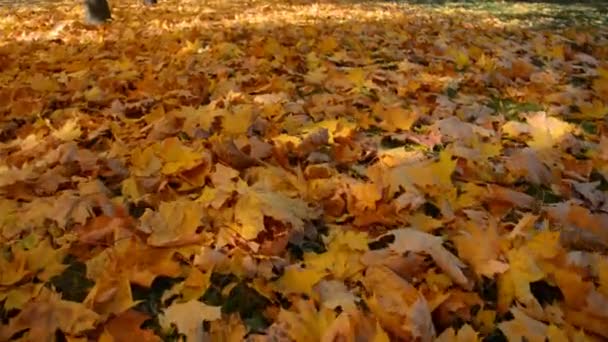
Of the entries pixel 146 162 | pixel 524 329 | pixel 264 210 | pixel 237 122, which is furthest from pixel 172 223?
pixel 524 329

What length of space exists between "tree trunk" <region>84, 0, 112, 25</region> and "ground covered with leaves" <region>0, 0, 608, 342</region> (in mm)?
2645

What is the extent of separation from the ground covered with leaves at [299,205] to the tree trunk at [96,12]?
265 cm

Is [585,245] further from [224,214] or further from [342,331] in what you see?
[224,214]

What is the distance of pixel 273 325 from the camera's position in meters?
1.37

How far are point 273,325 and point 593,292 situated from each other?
88 centimetres

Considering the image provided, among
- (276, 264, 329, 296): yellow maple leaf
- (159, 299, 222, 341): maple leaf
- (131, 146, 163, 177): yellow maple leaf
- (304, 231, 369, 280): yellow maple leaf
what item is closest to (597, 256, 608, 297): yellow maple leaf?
(304, 231, 369, 280): yellow maple leaf

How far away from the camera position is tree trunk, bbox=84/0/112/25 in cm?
616

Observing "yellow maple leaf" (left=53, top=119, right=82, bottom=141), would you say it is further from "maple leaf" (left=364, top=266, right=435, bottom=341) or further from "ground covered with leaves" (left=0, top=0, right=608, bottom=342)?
"maple leaf" (left=364, top=266, right=435, bottom=341)

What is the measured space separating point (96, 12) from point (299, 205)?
5.37m

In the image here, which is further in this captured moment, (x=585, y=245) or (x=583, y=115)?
(x=583, y=115)

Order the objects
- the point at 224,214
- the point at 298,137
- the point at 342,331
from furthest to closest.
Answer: the point at 298,137, the point at 224,214, the point at 342,331

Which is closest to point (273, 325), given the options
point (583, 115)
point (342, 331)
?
point (342, 331)

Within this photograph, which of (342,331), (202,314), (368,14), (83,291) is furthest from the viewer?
(368,14)

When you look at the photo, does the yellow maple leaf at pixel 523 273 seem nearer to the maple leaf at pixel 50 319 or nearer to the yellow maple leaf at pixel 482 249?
the yellow maple leaf at pixel 482 249
